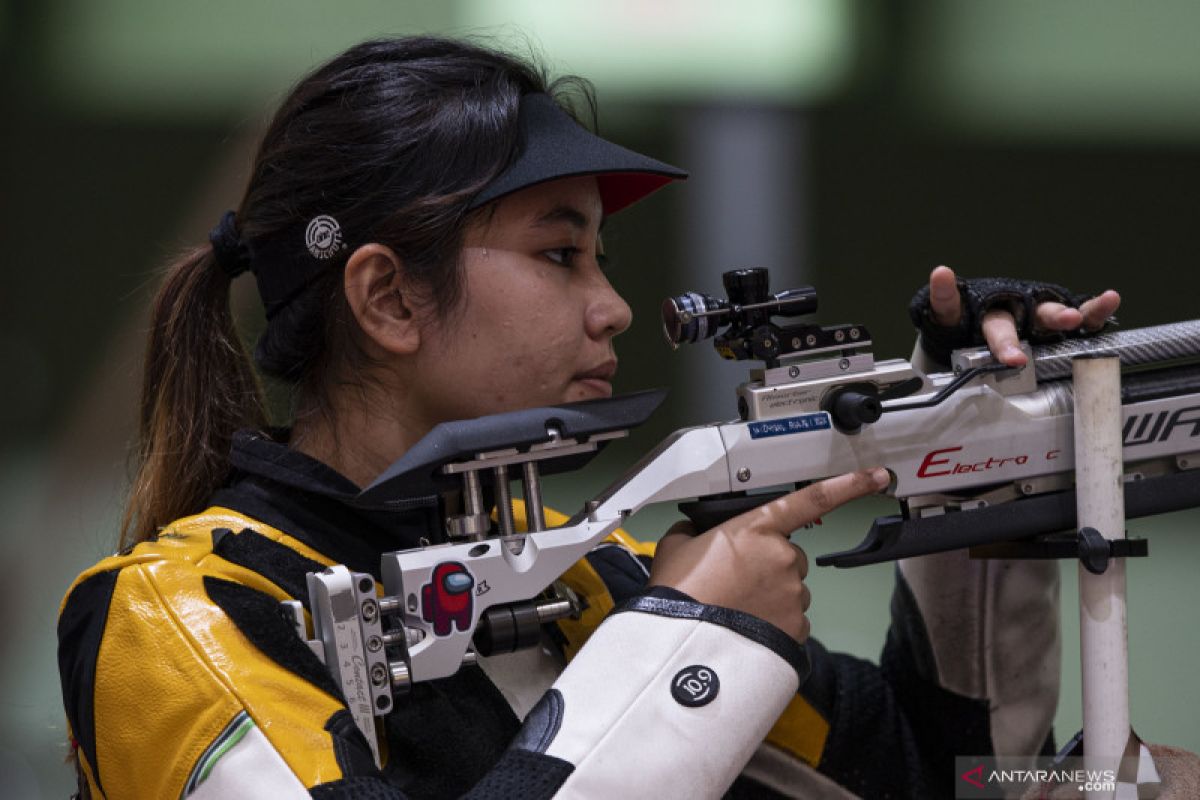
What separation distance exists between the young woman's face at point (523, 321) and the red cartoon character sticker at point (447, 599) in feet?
0.64

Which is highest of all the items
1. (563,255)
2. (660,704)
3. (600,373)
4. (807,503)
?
(563,255)

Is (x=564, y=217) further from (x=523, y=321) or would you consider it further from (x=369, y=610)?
(x=369, y=610)

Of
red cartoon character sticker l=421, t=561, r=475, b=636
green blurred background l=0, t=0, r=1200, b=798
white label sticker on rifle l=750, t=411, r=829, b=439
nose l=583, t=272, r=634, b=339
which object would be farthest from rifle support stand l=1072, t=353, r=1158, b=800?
green blurred background l=0, t=0, r=1200, b=798

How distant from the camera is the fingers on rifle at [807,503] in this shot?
104cm

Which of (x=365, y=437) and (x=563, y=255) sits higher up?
(x=563, y=255)

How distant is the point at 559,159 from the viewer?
112cm

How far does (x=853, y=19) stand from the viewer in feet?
6.94

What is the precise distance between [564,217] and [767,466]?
0.98ft

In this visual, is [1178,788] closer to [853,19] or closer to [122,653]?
[122,653]

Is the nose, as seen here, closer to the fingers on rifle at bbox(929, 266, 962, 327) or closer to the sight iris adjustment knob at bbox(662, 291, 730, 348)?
the sight iris adjustment knob at bbox(662, 291, 730, 348)

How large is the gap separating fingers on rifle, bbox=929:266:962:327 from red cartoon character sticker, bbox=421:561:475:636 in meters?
0.52

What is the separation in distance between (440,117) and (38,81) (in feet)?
2.99

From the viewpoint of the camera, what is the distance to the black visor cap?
1104 mm

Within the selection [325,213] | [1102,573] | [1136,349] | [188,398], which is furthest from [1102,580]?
[188,398]
